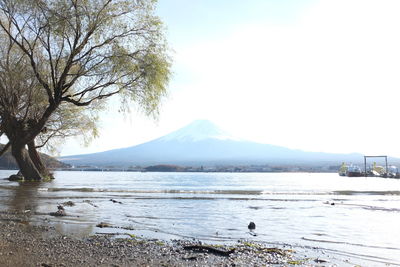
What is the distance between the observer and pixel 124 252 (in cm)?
805

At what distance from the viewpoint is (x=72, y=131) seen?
40.6 m

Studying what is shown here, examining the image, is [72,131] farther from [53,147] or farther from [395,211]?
[395,211]

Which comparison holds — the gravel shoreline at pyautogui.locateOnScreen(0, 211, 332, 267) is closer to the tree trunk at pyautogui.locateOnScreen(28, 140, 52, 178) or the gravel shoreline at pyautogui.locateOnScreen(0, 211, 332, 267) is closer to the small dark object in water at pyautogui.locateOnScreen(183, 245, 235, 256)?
the small dark object in water at pyautogui.locateOnScreen(183, 245, 235, 256)

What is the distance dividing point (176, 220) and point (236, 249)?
19.2ft

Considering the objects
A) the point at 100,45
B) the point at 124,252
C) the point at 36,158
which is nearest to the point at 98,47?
the point at 100,45

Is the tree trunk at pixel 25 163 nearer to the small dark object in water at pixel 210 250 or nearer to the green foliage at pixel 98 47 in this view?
the green foliage at pixel 98 47

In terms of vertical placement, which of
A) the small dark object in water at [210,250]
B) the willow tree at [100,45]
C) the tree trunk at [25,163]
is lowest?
the small dark object in water at [210,250]

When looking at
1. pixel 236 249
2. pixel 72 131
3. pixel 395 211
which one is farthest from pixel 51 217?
pixel 72 131

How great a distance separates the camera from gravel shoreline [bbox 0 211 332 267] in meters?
7.21

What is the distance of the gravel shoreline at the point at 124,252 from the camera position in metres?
7.21

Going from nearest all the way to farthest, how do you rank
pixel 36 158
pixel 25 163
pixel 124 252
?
pixel 124 252 → pixel 25 163 → pixel 36 158

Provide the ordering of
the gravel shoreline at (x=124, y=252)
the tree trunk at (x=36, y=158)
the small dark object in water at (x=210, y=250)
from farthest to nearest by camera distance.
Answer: the tree trunk at (x=36, y=158) → the small dark object in water at (x=210, y=250) → the gravel shoreline at (x=124, y=252)

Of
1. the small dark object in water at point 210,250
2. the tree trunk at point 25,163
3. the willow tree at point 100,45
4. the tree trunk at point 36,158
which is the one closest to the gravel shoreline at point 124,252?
the small dark object in water at point 210,250

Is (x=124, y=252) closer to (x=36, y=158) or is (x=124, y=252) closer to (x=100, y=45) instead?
(x=100, y=45)
